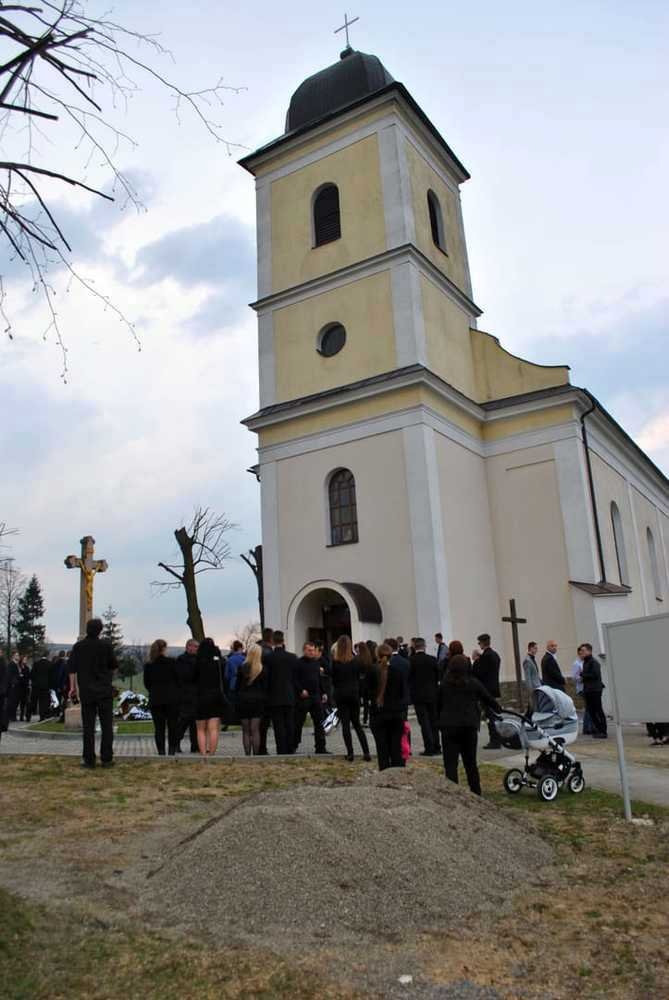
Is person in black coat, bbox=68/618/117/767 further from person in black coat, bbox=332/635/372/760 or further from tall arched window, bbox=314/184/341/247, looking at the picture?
tall arched window, bbox=314/184/341/247

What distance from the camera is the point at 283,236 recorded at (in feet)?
83.0

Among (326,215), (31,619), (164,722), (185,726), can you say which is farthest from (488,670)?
(31,619)

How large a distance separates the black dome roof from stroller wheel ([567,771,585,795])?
859 inches

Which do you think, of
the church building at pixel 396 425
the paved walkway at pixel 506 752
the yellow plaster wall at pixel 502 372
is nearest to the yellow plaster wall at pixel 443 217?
the church building at pixel 396 425

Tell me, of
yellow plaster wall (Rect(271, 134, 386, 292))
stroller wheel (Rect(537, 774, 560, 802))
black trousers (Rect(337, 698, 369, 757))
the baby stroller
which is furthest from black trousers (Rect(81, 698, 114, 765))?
yellow plaster wall (Rect(271, 134, 386, 292))

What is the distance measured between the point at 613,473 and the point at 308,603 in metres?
11.4

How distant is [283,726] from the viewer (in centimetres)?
1084

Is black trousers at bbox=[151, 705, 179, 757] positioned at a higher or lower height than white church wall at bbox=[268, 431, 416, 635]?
lower

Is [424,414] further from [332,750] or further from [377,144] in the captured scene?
[332,750]

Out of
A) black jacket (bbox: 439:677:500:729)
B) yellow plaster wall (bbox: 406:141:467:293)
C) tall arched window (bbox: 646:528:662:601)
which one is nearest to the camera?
black jacket (bbox: 439:677:500:729)

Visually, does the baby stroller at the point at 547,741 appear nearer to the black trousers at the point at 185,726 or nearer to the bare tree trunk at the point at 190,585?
the black trousers at the point at 185,726

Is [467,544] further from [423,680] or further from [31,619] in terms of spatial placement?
[31,619]

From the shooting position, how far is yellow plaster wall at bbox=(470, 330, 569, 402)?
23.3 meters

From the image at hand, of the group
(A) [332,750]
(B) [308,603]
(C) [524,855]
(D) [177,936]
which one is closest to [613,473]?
(B) [308,603]
